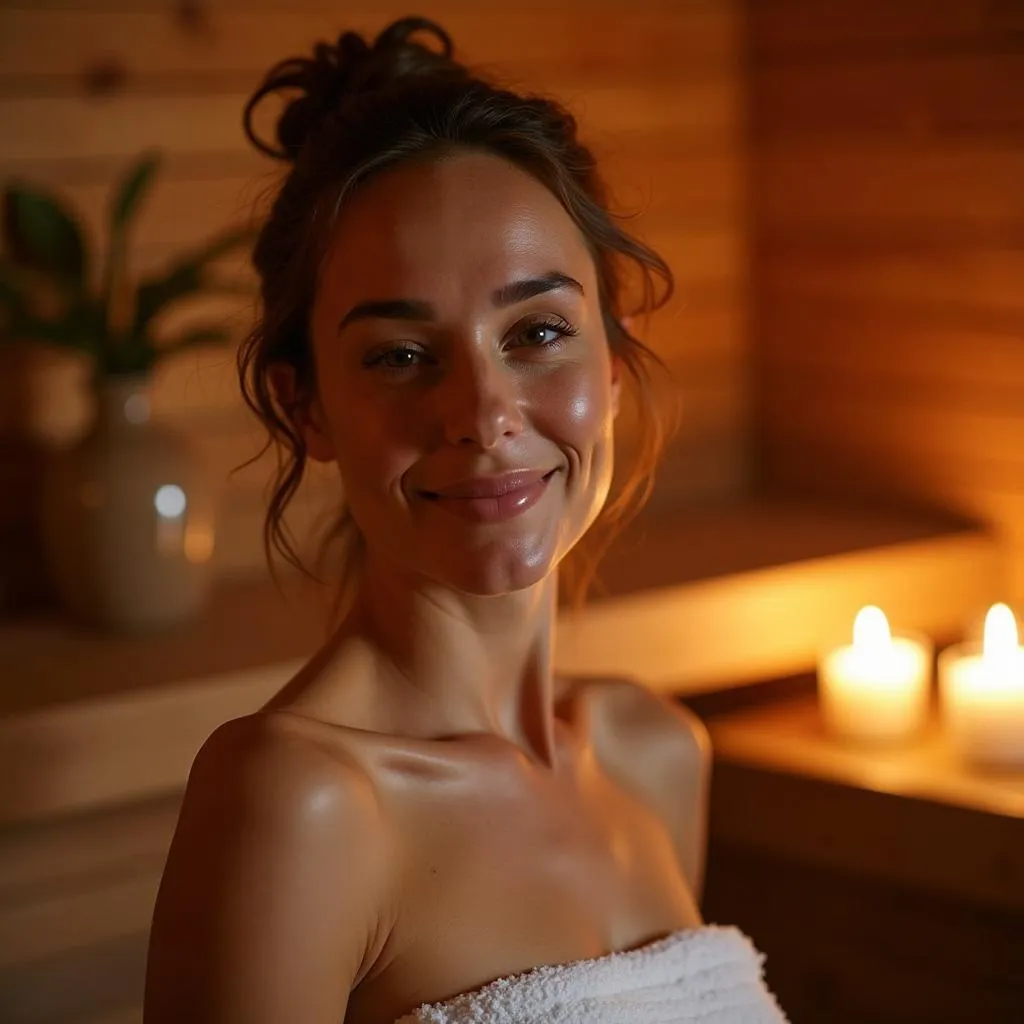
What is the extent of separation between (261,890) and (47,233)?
105 centimetres

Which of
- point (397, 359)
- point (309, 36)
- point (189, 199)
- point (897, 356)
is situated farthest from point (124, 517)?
point (897, 356)

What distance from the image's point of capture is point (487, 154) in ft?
4.11

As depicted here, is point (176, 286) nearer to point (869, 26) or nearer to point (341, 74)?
point (341, 74)

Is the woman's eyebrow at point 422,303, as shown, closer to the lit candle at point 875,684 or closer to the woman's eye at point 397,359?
the woman's eye at point 397,359

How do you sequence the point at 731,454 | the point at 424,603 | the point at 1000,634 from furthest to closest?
the point at 731,454 → the point at 1000,634 → the point at 424,603

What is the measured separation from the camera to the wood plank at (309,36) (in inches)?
78.8

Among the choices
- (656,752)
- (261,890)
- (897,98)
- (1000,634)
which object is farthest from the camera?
(897,98)

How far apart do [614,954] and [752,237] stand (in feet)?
5.07

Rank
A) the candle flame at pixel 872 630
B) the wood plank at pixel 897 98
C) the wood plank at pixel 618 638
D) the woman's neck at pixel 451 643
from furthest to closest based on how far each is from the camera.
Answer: the wood plank at pixel 897 98 < the candle flame at pixel 872 630 < the wood plank at pixel 618 638 < the woman's neck at pixel 451 643

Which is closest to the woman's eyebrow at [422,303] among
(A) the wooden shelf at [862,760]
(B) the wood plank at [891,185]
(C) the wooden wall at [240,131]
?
(C) the wooden wall at [240,131]

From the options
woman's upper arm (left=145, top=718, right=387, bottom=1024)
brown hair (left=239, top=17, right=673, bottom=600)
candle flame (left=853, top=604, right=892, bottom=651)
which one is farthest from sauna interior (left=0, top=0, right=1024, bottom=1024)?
woman's upper arm (left=145, top=718, right=387, bottom=1024)

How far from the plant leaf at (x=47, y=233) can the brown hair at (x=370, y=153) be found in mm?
548

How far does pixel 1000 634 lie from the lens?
1.97m

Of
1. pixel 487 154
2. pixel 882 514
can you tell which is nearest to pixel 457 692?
pixel 487 154
